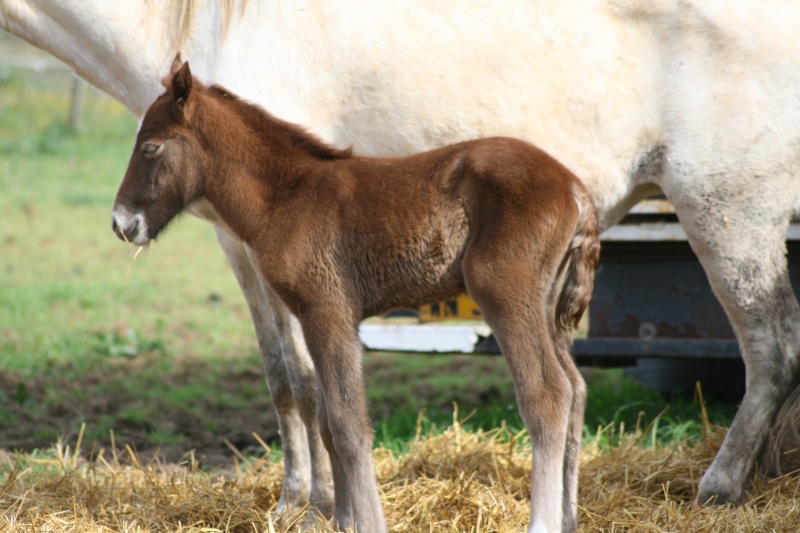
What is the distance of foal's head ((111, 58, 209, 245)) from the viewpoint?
122 inches

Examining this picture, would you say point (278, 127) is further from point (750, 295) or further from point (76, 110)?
point (76, 110)

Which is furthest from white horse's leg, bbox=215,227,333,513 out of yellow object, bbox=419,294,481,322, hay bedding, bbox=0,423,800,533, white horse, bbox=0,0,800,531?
yellow object, bbox=419,294,481,322

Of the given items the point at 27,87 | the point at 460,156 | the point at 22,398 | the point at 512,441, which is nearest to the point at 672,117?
the point at 460,156

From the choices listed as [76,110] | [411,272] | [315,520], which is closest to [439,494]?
[315,520]

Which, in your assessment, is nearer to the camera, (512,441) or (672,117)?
(672,117)

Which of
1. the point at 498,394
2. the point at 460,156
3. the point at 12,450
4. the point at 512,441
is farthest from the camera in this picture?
the point at 498,394

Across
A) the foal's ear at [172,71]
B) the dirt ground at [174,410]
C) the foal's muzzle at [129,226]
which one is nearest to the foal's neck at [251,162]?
the foal's ear at [172,71]

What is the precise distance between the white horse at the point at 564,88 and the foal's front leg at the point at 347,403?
0.62 meters

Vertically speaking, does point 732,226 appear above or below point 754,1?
below

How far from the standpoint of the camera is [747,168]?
3570mm

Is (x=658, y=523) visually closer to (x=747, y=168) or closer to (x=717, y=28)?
(x=747, y=168)

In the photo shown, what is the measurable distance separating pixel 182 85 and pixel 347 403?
1.18 m

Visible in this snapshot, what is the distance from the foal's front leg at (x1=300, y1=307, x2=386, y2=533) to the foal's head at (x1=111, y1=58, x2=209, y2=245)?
64 centimetres

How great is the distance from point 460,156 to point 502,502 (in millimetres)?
1301
